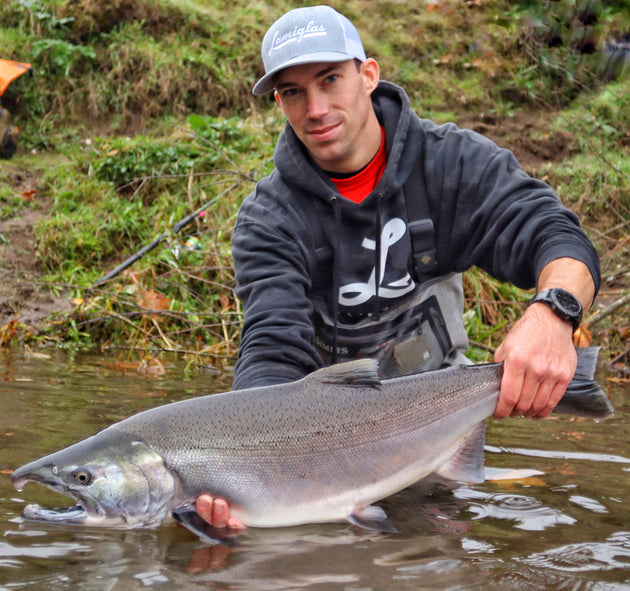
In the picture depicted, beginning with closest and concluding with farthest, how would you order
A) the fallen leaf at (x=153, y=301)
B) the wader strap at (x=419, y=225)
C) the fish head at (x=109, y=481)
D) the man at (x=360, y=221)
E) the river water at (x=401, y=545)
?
the river water at (x=401, y=545) → the fish head at (x=109, y=481) → the man at (x=360, y=221) → the wader strap at (x=419, y=225) → the fallen leaf at (x=153, y=301)

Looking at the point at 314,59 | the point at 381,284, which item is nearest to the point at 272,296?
the point at 381,284

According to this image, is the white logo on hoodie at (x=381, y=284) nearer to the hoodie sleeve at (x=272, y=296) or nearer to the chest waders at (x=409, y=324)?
the chest waders at (x=409, y=324)

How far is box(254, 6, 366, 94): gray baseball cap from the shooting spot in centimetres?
375

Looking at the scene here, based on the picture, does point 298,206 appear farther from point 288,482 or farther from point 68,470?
point 68,470

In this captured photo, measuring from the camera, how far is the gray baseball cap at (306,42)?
12.3 feet

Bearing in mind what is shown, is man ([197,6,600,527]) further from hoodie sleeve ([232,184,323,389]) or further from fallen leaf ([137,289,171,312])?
fallen leaf ([137,289,171,312])

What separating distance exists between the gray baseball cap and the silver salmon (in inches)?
56.5

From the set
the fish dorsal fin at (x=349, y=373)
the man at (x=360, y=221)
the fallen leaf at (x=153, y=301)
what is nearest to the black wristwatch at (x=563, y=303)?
the man at (x=360, y=221)

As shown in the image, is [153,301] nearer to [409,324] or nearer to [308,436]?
[409,324]

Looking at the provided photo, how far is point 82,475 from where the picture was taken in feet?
9.14

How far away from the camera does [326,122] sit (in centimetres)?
385

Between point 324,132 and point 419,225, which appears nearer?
point 324,132

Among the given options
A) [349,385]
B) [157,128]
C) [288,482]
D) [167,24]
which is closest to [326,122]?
[349,385]

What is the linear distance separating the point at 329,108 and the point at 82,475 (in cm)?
193
